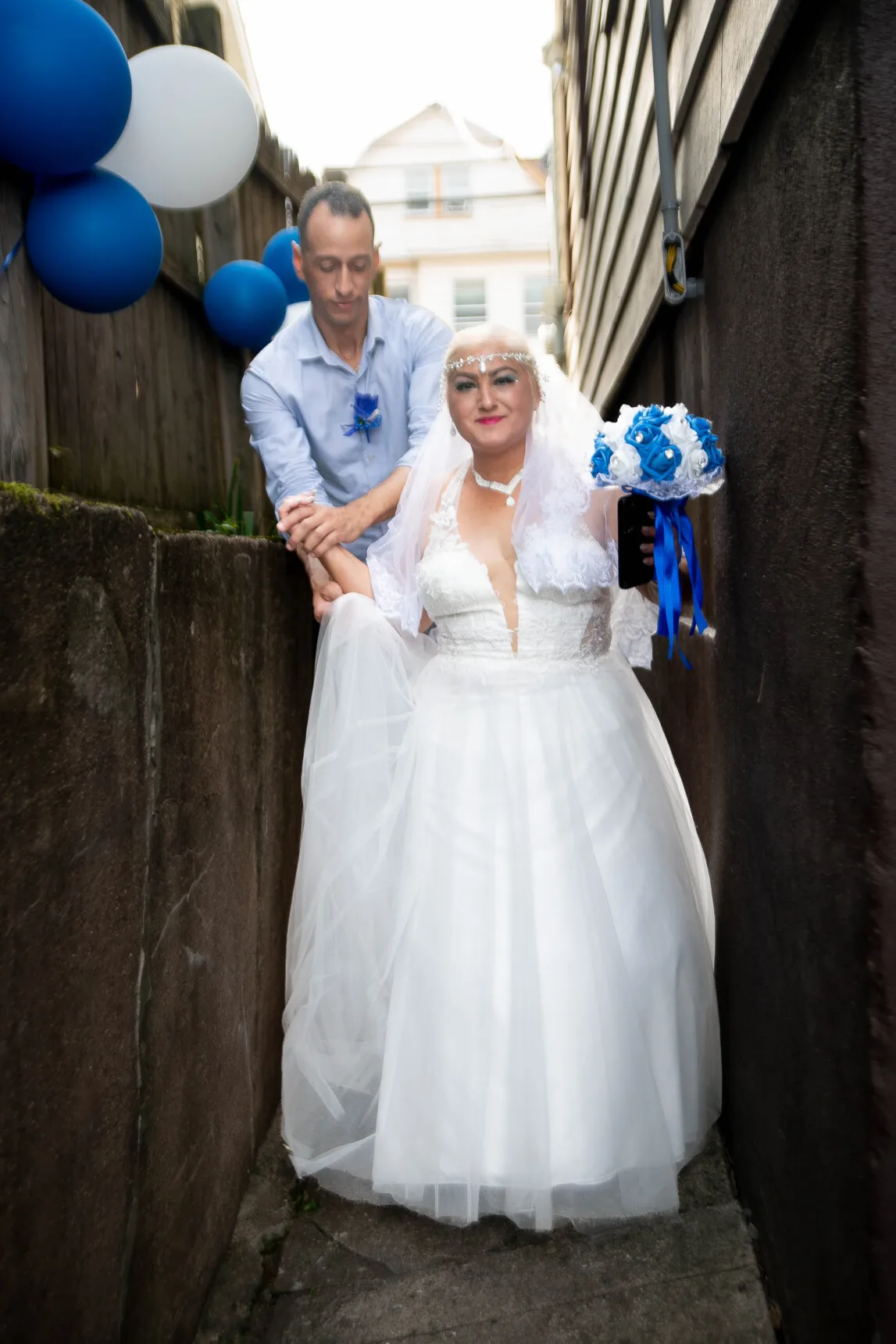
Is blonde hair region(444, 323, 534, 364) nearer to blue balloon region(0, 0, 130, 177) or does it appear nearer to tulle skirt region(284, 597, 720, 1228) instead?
tulle skirt region(284, 597, 720, 1228)

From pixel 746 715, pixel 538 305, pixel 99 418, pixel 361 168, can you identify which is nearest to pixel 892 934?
pixel 746 715

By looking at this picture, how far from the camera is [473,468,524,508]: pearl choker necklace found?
3098mm

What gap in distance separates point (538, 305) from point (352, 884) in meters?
25.0

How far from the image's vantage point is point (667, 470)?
2.32 m

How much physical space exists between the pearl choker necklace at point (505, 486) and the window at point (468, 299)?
24275 mm

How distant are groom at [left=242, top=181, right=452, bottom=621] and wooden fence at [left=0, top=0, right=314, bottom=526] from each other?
530mm

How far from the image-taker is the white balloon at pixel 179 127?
10.7 feet

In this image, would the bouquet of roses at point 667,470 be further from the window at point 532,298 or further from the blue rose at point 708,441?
the window at point 532,298

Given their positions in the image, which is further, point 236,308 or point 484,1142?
point 236,308

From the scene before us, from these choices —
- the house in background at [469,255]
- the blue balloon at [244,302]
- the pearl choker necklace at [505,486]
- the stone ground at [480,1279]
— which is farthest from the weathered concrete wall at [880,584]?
the house in background at [469,255]

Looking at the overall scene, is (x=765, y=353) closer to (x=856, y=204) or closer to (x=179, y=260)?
(x=856, y=204)

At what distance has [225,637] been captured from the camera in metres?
2.54

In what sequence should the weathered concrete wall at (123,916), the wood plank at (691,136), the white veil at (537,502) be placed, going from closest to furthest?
the weathered concrete wall at (123,916), the wood plank at (691,136), the white veil at (537,502)

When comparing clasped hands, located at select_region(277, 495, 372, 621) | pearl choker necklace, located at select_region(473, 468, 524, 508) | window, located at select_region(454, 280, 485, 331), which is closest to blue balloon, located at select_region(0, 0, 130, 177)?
clasped hands, located at select_region(277, 495, 372, 621)
